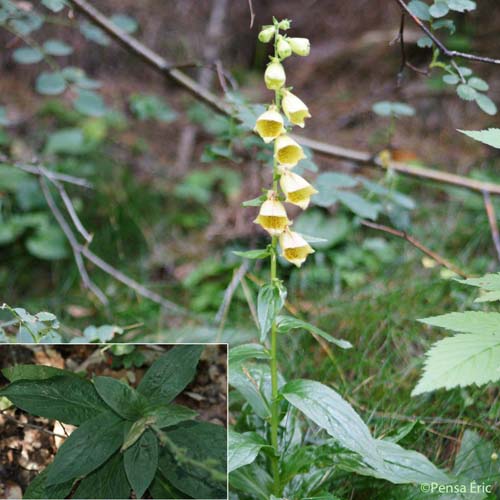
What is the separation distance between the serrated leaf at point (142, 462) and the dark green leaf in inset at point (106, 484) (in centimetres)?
2

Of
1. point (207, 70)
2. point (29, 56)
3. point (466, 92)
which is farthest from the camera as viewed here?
point (207, 70)

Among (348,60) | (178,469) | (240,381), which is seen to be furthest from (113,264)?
(348,60)

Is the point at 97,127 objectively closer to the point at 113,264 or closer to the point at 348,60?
the point at 113,264

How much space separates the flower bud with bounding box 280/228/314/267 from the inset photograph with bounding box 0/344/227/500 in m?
0.28

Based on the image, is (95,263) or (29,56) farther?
(29,56)

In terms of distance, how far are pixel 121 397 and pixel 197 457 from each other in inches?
8.1

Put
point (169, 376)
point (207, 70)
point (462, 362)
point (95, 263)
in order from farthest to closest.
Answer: point (207, 70) < point (95, 263) < point (169, 376) < point (462, 362)

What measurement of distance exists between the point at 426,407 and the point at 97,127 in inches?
124

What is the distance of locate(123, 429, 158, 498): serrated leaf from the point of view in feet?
3.88

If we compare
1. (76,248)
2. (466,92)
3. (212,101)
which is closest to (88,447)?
(76,248)

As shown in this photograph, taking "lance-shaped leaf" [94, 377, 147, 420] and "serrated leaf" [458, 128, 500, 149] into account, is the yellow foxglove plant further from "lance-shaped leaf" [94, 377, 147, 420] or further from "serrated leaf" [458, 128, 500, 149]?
"serrated leaf" [458, 128, 500, 149]

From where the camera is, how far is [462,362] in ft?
3.62

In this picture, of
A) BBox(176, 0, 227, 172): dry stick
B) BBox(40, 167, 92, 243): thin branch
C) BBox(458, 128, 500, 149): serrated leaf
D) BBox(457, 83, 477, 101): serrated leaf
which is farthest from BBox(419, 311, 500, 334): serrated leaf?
BBox(176, 0, 227, 172): dry stick

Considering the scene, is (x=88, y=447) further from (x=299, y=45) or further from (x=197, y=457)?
(x=299, y=45)
